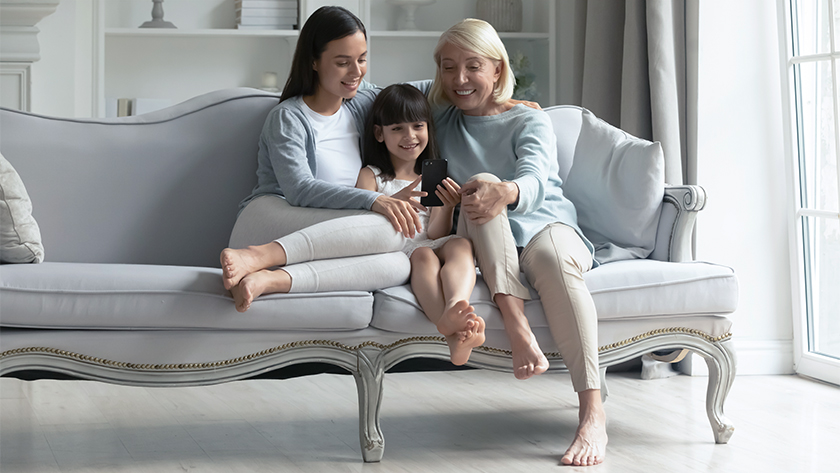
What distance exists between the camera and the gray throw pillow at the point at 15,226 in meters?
1.74

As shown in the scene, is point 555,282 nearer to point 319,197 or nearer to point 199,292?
point 319,197

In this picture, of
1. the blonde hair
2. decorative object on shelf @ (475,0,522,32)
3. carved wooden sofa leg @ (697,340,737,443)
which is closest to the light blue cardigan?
the blonde hair

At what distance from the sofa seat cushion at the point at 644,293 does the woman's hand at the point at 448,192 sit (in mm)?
228

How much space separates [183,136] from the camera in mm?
2268

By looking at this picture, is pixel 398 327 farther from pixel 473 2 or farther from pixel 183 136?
pixel 473 2

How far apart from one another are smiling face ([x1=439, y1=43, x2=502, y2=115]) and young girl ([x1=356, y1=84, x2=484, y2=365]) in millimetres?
107

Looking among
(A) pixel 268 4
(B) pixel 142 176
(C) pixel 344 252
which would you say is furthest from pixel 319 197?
(A) pixel 268 4

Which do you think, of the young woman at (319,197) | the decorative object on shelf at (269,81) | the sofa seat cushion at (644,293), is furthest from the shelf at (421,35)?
the sofa seat cushion at (644,293)

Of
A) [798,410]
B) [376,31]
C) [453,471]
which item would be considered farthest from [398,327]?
[376,31]

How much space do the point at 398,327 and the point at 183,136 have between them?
3.17ft

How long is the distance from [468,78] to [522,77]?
1501 mm

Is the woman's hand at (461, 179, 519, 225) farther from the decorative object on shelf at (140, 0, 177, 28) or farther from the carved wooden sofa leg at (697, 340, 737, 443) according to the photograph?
the decorative object on shelf at (140, 0, 177, 28)

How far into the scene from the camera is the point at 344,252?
1790 millimetres

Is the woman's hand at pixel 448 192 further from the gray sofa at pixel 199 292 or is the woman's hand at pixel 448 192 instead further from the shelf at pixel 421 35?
the shelf at pixel 421 35
